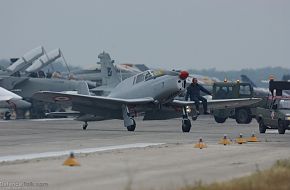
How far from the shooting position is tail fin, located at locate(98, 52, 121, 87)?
150ft

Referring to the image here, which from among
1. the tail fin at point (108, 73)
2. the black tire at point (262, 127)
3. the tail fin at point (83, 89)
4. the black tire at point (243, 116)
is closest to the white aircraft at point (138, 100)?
the tail fin at point (83, 89)

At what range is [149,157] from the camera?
18875 mm

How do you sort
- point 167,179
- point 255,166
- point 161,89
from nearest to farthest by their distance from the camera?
point 167,179
point 255,166
point 161,89

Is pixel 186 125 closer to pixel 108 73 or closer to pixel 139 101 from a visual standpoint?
pixel 139 101

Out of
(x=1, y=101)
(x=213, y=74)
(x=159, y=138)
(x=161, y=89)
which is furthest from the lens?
(x=213, y=74)

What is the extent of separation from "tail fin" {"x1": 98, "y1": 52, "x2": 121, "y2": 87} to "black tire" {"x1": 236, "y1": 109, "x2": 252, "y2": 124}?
7.50 metres

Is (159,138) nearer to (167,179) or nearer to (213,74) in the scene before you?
(167,179)

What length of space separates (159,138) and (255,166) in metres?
10.9

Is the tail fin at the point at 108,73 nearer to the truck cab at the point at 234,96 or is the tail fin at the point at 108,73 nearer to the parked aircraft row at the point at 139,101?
the truck cab at the point at 234,96

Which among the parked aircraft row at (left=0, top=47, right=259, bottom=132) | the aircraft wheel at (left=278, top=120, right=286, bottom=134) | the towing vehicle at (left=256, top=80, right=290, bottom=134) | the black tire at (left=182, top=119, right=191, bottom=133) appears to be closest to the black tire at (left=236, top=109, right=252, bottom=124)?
the parked aircraft row at (left=0, top=47, right=259, bottom=132)

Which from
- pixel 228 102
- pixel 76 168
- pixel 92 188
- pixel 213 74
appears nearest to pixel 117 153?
pixel 76 168

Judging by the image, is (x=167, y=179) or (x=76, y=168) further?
(x=76, y=168)

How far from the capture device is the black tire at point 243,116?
4719cm

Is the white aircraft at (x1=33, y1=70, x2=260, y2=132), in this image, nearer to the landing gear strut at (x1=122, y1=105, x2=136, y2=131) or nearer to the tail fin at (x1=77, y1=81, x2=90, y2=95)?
the landing gear strut at (x1=122, y1=105, x2=136, y2=131)
